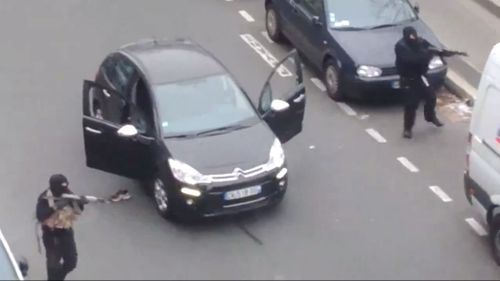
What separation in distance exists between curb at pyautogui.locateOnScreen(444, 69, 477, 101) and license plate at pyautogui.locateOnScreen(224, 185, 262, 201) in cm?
503

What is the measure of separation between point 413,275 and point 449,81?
5.85 m

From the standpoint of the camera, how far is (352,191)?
1475cm

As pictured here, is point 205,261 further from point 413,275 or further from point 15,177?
point 15,177

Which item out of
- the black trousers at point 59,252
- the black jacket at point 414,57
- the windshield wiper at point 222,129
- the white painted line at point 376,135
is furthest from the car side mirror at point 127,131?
the black jacket at point 414,57

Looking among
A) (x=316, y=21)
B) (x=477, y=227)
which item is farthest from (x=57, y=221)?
(x=316, y=21)

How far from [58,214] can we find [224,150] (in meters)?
2.86

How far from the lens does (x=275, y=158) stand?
1388 cm

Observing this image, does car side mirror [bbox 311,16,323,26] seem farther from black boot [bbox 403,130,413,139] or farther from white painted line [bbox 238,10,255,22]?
white painted line [bbox 238,10,255,22]

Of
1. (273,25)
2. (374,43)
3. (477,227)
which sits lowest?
(477,227)

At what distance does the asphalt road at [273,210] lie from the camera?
514 inches

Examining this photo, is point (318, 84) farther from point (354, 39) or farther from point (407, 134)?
point (407, 134)

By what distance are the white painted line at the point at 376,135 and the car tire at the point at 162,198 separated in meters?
3.60

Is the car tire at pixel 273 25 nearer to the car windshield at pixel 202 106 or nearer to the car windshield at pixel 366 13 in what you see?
the car windshield at pixel 366 13

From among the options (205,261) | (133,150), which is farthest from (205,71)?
(205,261)
